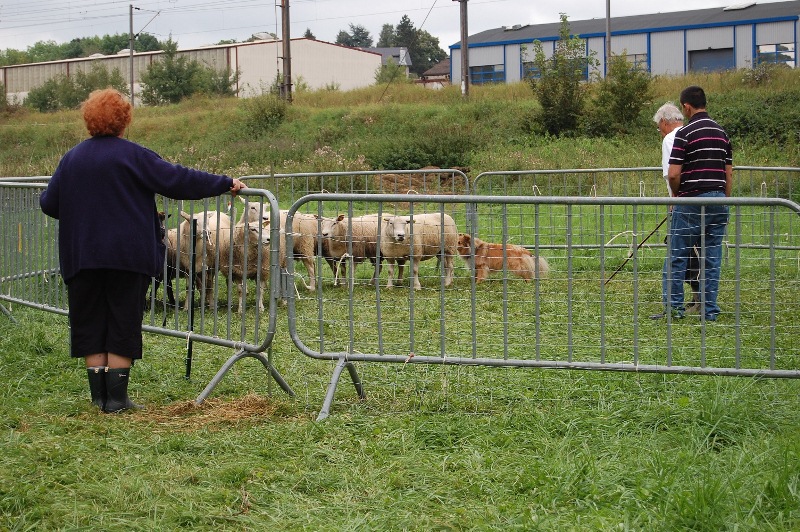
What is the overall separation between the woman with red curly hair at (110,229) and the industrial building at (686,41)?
137ft

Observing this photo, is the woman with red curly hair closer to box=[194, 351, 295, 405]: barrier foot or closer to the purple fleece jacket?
the purple fleece jacket

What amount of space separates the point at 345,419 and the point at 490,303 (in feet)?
12.1

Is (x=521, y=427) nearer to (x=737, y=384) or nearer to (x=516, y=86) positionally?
(x=737, y=384)

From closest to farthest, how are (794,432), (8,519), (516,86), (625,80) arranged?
(8,519) < (794,432) < (625,80) < (516,86)

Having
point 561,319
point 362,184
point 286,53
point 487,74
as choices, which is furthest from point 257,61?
point 561,319

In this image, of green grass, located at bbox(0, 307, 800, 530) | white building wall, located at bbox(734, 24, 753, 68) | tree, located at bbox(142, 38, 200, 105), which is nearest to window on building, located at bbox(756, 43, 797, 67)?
white building wall, located at bbox(734, 24, 753, 68)

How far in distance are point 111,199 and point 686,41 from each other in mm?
50489

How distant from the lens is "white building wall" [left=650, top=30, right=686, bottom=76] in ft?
171

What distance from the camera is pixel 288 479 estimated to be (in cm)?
454

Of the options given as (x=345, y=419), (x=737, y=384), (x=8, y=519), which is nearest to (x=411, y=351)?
(x=345, y=419)

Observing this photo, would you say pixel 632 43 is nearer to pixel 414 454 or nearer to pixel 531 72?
pixel 531 72

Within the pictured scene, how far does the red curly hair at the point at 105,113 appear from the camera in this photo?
5.98m

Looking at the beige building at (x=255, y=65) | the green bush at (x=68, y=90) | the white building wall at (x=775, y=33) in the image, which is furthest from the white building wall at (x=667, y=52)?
the green bush at (x=68, y=90)

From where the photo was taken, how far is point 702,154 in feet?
29.5
